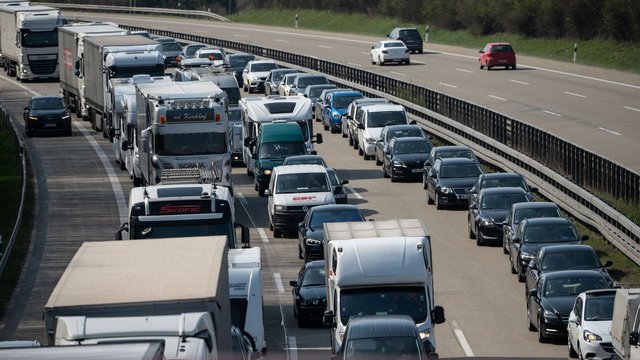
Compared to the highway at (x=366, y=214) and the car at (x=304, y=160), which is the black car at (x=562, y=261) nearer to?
the highway at (x=366, y=214)

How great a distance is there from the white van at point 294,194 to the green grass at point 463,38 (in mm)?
36555

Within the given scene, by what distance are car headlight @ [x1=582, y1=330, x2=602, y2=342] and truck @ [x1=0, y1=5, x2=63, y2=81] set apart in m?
57.0

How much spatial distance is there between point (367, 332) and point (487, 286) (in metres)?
10.4

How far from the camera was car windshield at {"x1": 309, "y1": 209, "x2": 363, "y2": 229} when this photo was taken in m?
32.8

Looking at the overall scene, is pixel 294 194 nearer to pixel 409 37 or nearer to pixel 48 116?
pixel 48 116

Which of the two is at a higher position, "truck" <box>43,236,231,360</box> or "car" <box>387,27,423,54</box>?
"truck" <box>43,236,231,360</box>

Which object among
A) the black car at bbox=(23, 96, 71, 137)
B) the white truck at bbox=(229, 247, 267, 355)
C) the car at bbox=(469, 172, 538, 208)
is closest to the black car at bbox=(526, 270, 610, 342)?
the white truck at bbox=(229, 247, 267, 355)

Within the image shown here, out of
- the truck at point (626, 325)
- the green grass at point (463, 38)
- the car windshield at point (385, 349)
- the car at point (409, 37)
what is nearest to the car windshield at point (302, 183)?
the truck at point (626, 325)

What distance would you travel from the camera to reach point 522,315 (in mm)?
27719

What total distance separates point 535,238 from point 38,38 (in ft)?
167

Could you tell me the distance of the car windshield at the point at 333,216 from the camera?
32.8m

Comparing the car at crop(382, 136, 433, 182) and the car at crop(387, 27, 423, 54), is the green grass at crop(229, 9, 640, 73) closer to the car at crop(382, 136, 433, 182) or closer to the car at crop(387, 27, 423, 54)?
the car at crop(387, 27, 423, 54)

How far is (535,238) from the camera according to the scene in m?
30.6

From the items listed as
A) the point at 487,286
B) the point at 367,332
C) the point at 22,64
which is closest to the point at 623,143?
the point at 487,286
